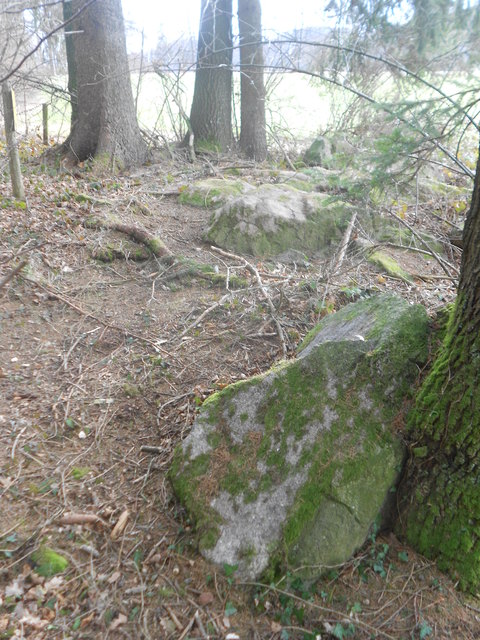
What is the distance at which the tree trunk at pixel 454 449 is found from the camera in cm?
227

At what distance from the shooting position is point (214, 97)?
10195 millimetres

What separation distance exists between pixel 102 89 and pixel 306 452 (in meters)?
7.75

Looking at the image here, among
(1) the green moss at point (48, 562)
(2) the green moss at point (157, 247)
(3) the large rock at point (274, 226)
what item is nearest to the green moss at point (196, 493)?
(1) the green moss at point (48, 562)

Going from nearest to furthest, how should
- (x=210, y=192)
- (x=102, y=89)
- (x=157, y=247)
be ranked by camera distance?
1. (x=157, y=247)
2. (x=210, y=192)
3. (x=102, y=89)

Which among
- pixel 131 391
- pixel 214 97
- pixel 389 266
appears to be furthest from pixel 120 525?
pixel 214 97

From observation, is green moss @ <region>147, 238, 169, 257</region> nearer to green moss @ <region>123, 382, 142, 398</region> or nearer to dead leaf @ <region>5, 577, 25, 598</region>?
green moss @ <region>123, 382, 142, 398</region>

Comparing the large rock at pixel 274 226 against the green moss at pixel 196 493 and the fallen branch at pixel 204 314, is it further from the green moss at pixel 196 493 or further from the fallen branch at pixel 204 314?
the green moss at pixel 196 493

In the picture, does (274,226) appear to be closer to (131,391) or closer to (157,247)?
(157,247)

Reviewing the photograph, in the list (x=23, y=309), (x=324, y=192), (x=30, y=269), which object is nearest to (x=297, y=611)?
(x=23, y=309)

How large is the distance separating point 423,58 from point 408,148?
2973 mm

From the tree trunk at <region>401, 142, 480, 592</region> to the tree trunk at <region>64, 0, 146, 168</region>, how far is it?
7278 mm

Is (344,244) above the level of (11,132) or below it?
below

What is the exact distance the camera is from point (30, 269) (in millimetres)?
4793

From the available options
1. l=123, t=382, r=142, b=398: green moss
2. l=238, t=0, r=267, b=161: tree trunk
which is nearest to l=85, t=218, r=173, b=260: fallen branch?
l=123, t=382, r=142, b=398: green moss
